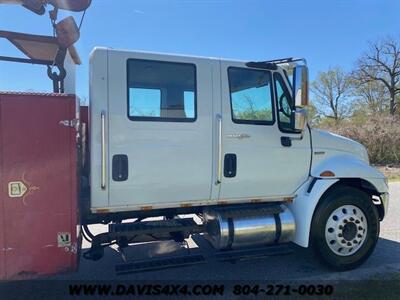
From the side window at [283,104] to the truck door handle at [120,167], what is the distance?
1933 mm

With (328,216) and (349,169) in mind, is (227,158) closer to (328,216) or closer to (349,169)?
(328,216)

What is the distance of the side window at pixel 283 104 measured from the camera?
15.4 feet

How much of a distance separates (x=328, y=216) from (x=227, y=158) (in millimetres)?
1495

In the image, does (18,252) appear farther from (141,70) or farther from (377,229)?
(377,229)

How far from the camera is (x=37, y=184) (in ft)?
11.6

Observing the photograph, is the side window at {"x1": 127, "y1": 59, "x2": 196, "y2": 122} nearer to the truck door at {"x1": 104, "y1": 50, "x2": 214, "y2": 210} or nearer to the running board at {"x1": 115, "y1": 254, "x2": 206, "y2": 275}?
the truck door at {"x1": 104, "y1": 50, "x2": 214, "y2": 210}

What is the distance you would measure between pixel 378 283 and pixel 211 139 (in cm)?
251

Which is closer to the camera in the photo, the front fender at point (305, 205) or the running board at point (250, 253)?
the running board at point (250, 253)

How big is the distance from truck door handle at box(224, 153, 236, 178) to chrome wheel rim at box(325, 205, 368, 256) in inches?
54.8

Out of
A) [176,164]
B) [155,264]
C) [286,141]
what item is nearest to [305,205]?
[286,141]

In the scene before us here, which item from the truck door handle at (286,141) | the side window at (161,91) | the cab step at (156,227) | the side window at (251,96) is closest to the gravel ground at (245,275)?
the cab step at (156,227)

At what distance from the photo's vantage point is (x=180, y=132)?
4.18 meters

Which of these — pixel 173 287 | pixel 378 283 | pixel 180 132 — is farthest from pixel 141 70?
pixel 378 283

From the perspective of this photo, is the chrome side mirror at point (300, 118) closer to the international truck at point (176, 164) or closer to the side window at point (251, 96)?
the international truck at point (176, 164)
